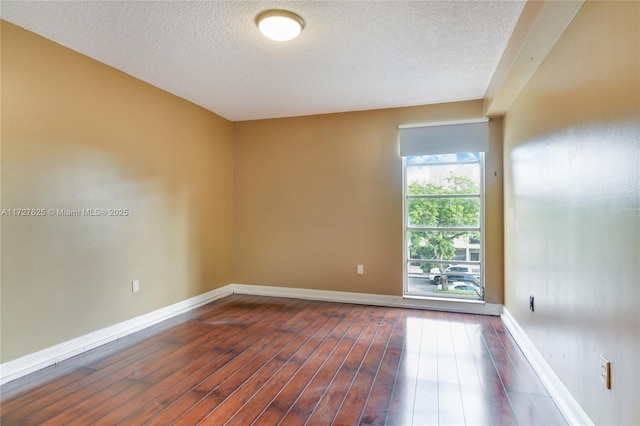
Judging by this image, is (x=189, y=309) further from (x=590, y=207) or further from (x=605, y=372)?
(x=590, y=207)

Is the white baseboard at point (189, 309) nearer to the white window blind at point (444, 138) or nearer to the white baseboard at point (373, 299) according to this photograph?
the white baseboard at point (373, 299)

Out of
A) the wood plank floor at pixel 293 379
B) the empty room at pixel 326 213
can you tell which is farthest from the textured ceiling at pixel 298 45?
the wood plank floor at pixel 293 379

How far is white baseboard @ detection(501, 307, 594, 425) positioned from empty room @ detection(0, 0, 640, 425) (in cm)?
2

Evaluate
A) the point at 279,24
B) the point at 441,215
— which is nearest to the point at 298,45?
the point at 279,24

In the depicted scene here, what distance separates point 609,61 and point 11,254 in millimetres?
3672

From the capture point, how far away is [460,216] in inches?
156

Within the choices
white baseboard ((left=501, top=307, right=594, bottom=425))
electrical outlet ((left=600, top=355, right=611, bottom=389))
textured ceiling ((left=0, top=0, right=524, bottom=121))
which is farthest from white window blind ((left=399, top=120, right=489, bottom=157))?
electrical outlet ((left=600, top=355, right=611, bottom=389))

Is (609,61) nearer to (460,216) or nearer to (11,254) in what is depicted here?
(460,216)

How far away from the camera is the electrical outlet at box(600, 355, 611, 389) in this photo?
1459mm

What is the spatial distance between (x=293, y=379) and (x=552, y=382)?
5.58ft

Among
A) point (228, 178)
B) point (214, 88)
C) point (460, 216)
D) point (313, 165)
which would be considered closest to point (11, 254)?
point (214, 88)

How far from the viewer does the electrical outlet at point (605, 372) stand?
4.79 ft

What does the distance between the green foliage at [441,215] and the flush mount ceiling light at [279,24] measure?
247 cm

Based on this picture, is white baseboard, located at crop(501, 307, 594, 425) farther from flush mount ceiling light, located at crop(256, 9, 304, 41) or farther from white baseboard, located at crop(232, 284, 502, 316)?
flush mount ceiling light, located at crop(256, 9, 304, 41)
